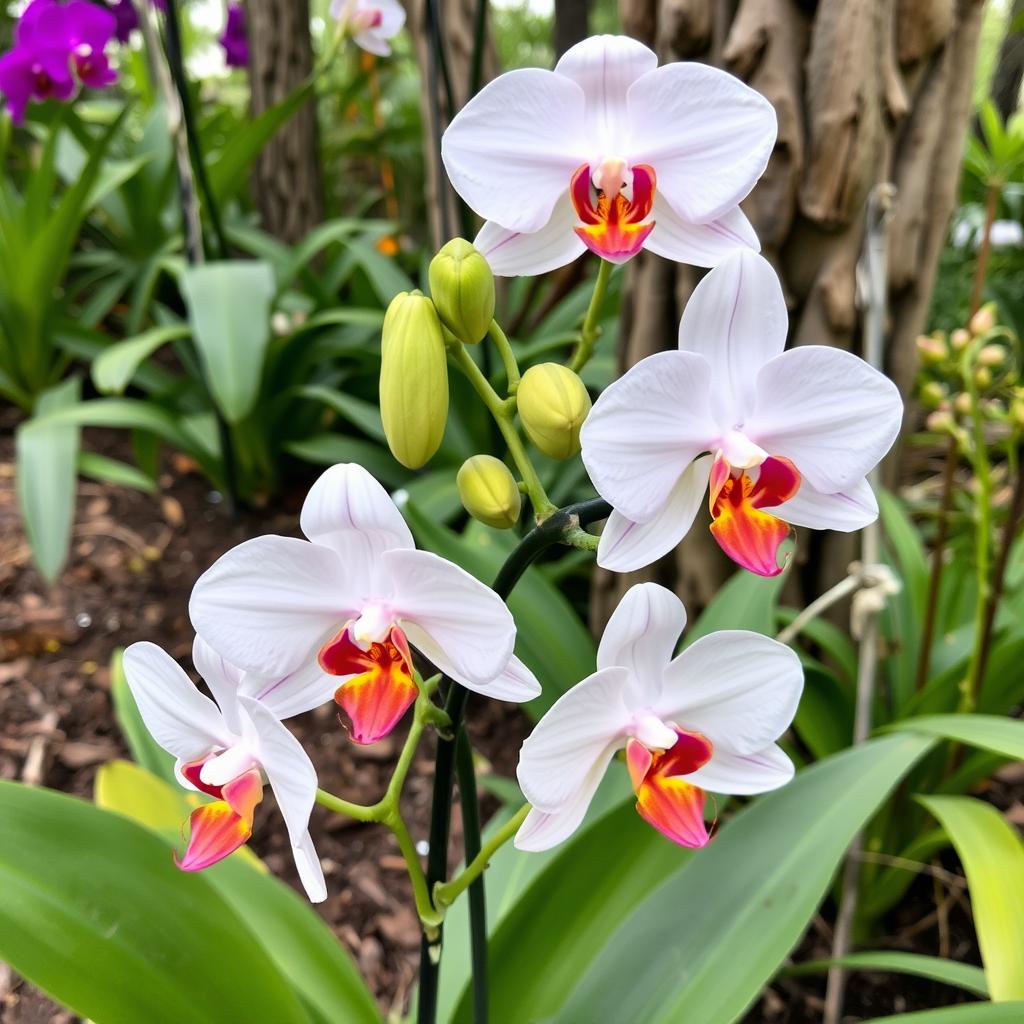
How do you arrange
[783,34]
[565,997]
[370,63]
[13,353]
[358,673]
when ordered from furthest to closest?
1. [370,63]
2. [13,353]
3. [783,34]
4. [565,997]
5. [358,673]

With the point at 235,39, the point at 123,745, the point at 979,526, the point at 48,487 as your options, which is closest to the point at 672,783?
the point at 979,526

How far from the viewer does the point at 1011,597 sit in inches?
44.7

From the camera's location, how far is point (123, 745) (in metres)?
1.36

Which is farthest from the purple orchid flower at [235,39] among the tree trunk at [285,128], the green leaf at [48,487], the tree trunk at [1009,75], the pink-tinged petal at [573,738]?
the pink-tinged petal at [573,738]

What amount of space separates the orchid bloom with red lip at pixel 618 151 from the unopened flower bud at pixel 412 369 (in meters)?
0.08

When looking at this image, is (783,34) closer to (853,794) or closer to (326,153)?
(853,794)

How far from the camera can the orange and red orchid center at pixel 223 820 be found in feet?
1.54

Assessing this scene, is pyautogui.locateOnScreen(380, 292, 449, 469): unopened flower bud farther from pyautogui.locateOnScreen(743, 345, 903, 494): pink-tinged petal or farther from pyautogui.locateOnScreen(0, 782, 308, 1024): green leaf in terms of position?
pyautogui.locateOnScreen(0, 782, 308, 1024): green leaf

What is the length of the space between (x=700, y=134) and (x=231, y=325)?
1.15 meters

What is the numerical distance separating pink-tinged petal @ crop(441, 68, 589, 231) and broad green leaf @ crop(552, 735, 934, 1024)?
20.9 inches

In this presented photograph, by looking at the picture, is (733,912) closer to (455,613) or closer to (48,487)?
(455,613)

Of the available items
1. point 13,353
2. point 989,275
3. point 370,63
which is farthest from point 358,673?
point 370,63

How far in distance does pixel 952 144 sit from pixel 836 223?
0.83 ft

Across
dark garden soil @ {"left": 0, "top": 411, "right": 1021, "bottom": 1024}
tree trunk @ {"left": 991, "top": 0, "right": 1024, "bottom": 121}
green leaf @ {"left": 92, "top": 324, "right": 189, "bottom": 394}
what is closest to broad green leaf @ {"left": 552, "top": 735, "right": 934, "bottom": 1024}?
dark garden soil @ {"left": 0, "top": 411, "right": 1021, "bottom": 1024}
